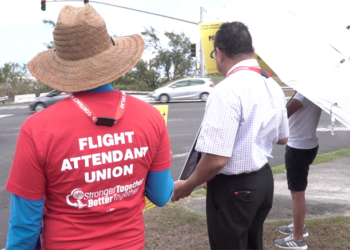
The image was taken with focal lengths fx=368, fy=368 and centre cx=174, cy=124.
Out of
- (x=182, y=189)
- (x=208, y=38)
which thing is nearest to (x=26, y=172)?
(x=182, y=189)

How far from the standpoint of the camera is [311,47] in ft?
9.22

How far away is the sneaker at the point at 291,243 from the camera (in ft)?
11.8

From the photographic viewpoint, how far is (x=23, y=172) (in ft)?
5.00

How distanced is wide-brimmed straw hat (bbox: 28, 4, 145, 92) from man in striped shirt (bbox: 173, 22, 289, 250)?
2.37 ft

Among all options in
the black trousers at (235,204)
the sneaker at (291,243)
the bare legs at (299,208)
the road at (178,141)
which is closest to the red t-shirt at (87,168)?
the black trousers at (235,204)

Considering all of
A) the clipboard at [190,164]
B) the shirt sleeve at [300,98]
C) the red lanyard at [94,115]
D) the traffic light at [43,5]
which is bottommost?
the clipboard at [190,164]

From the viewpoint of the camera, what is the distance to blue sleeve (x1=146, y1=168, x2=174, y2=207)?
6.13 ft

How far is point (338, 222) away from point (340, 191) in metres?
1.50

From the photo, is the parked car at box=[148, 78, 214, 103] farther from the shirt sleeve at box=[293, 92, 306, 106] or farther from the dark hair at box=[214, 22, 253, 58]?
the dark hair at box=[214, 22, 253, 58]

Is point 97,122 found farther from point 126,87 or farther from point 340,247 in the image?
point 126,87

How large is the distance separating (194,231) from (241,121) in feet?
7.10

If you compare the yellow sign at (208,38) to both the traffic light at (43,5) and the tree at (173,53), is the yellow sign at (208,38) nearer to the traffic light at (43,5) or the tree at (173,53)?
the traffic light at (43,5)

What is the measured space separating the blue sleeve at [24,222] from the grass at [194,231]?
2.25 meters

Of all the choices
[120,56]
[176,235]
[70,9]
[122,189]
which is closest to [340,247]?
[176,235]
